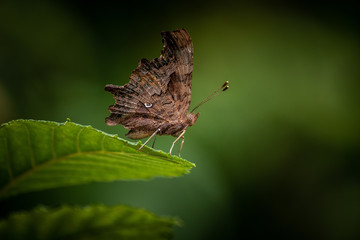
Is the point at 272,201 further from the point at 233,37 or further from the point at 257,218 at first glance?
the point at 233,37

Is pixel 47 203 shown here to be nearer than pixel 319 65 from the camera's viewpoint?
Yes

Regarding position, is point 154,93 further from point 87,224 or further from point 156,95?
point 87,224

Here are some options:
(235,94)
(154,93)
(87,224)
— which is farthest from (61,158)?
(235,94)

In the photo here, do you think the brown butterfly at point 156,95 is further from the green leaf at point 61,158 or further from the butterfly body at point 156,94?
the green leaf at point 61,158

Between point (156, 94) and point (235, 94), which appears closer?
point (156, 94)

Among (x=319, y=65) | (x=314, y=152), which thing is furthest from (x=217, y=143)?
(x=319, y=65)

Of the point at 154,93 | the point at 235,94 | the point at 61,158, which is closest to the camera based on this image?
the point at 61,158

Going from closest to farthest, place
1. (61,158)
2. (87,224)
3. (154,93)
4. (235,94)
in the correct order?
(87,224), (61,158), (154,93), (235,94)
